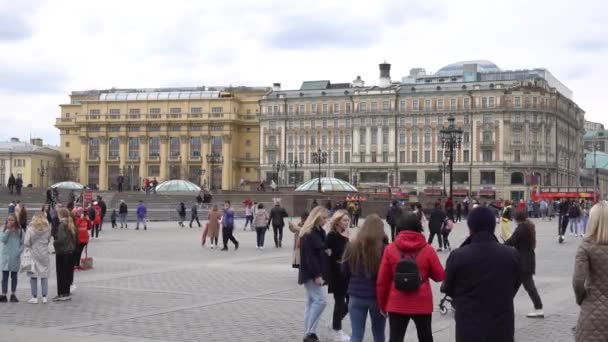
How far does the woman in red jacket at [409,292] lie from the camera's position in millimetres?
7129

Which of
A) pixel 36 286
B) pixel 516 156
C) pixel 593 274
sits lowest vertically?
pixel 36 286

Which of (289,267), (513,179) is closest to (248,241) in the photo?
(289,267)

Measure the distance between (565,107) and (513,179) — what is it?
17.8 meters

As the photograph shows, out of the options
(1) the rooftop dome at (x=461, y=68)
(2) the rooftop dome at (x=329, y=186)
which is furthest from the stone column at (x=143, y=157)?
(2) the rooftop dome at (x=329, y=186)

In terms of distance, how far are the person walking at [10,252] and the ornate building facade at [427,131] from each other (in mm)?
87215

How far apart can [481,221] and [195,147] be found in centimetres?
11776

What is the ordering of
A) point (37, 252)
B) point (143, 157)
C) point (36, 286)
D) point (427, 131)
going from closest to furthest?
point (37, 252) < point (36, 286) < point (427, 131) < point (143, 157)

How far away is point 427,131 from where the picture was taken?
108 m

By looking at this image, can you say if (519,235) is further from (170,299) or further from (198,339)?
(170,299)

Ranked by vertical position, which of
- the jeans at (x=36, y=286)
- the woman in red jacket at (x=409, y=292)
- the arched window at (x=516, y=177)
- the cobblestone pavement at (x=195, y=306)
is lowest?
the cobblestone pavement at (x=195, y=306)

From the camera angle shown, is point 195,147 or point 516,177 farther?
point 195,147

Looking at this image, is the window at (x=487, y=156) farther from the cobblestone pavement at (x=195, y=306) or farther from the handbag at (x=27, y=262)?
the handbag at (x=27, y=262)

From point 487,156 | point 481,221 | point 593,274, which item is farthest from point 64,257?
point 487,156

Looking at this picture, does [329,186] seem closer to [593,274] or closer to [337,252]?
[337,252]
